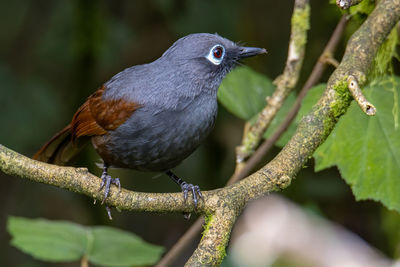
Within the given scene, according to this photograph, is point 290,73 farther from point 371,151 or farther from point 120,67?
point 120,67

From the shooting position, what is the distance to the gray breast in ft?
10.1

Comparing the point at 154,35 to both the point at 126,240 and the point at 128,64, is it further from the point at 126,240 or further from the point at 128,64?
the point at 126,240

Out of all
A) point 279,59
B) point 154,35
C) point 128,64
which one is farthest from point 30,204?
point 279,59

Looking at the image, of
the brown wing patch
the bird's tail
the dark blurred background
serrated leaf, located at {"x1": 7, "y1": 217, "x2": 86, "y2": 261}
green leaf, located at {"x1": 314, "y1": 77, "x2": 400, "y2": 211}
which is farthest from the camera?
the dark blurred background

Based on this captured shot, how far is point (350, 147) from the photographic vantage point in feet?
10.2

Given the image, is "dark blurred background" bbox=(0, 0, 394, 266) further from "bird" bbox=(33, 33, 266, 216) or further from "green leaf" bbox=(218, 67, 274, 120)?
"bird" bbox=(33, 33, 266, 216)

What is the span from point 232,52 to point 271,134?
0.58 meters

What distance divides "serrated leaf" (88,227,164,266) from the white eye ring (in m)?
1.32

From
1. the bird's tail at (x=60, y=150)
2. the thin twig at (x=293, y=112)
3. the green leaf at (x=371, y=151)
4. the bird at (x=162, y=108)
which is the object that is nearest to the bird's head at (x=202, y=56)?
the bird at (x=162, y=108)

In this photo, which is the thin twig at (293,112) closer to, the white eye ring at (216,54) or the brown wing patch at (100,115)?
the white eye ring at (216,54)

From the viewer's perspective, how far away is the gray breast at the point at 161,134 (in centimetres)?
309

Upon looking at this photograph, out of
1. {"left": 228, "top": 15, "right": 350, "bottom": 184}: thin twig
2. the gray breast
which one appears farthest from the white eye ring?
{"left": 228, "top": 15, "right": 350, "bottom": 184}: thin twig

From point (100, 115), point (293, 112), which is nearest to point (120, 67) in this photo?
point (100, 115)

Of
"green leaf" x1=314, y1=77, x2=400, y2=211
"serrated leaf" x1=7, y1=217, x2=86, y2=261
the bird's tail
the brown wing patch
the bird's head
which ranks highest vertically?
the bird's head
